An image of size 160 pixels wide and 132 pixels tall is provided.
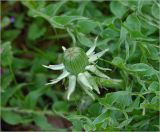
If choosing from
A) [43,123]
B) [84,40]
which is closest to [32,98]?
[43,123]

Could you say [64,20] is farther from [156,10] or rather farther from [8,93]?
[8,93]

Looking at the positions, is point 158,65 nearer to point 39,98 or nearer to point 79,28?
point 79,28

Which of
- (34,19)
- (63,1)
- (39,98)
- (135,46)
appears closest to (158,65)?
(135,46)

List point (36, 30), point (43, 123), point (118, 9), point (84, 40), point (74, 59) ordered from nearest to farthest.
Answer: point (74, 59) < point (84, 40) < point (118, 9) < point (43, 123) < point (36, 30)

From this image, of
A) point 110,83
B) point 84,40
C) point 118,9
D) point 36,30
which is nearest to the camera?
point 110,83

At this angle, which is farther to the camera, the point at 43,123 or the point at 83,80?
the point at 43,123

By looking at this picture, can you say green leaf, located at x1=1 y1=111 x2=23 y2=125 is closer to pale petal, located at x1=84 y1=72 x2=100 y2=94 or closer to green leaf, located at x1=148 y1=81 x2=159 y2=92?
pale petal, located at x1=84 y1=72 x2=100 y2=94
